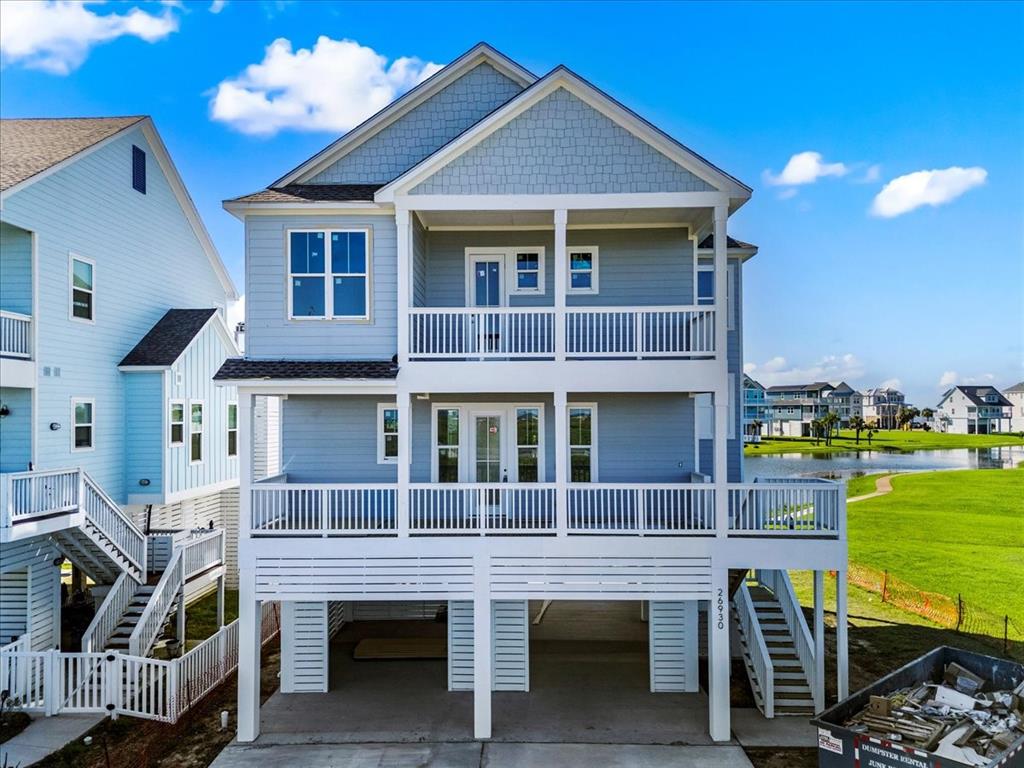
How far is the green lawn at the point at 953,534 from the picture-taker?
21.3 m

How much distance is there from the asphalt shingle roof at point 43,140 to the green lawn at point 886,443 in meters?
47.0

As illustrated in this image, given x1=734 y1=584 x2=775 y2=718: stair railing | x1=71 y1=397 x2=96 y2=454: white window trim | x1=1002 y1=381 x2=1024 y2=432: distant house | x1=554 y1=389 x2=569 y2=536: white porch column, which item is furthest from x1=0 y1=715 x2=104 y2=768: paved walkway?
x1=1002 y1=381 x2=1024 y2=432: distant house

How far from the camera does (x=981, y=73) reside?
816 inches

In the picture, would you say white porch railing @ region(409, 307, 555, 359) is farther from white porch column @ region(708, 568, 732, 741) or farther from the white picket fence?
the white picket fence

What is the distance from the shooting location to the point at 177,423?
51.5ft

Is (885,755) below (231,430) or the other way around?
below

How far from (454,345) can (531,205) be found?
108 inches

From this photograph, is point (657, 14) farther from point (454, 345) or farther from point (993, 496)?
point (993, 496)

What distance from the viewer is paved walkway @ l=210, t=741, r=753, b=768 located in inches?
348

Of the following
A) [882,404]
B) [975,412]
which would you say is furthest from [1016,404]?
[882,404]

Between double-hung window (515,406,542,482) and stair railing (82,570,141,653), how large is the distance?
899 centimetres

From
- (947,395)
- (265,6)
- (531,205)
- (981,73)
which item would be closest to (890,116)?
(981,73)

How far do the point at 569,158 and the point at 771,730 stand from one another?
32.7ft

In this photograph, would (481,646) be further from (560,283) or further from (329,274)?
(329,274)
